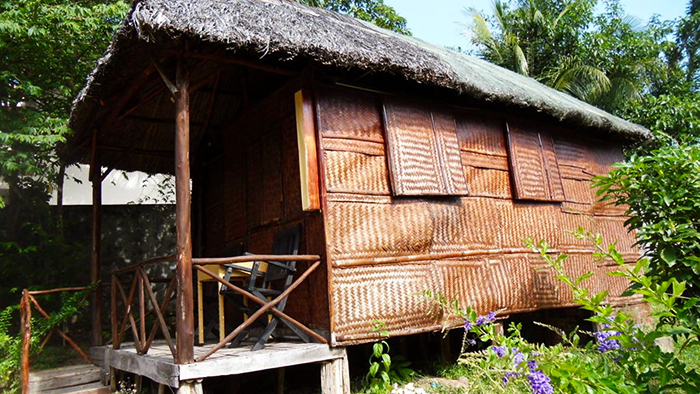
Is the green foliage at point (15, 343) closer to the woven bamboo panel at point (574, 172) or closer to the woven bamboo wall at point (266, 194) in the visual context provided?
the woven bamboo wall at point (266, 194)

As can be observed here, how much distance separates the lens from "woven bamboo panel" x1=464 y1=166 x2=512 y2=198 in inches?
215

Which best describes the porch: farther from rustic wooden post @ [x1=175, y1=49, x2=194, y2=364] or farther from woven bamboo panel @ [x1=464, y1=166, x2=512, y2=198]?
woven bamboo panel @ [x1=464, y1=166, x2=512, y2=198]

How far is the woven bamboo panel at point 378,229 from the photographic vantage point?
431 centimetres

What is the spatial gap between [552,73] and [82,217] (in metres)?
12.6

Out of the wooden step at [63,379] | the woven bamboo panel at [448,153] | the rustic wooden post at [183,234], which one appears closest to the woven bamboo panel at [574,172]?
the woven bamboo panel at [448,153]

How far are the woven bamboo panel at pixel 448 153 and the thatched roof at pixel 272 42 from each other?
312 mm

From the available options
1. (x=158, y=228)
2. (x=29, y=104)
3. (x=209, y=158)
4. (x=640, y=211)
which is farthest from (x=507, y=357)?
(x=29, y=104)

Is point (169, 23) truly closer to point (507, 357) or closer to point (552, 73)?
point (507, 357)

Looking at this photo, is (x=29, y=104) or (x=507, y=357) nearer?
(x=507, y=357)

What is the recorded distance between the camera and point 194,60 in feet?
13.5

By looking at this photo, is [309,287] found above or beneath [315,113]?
beneath

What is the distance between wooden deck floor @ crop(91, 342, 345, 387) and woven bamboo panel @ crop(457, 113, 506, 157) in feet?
8.57

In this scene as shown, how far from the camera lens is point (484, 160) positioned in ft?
18.6

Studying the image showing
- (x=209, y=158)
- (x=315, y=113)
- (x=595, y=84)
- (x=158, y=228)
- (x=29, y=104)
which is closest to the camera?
(x=315, y=113)
